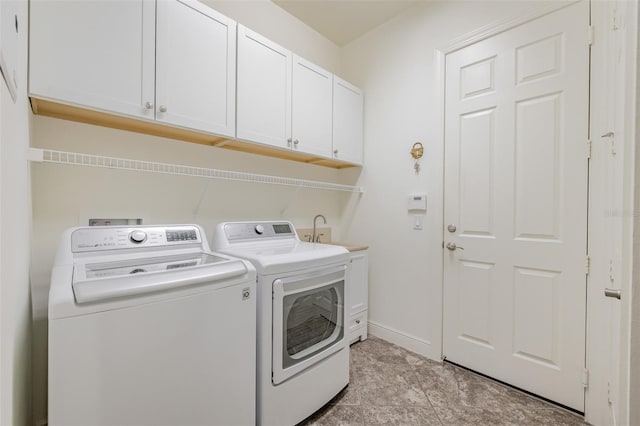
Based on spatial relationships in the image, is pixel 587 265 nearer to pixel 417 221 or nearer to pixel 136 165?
pixel 417 221

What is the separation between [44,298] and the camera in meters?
1.41

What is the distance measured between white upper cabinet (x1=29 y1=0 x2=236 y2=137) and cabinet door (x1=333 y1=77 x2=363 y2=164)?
969 mm

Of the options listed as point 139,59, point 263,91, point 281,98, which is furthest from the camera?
point 281,98

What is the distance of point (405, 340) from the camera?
7.84 ft

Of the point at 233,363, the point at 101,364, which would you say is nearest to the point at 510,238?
the point at 233,363

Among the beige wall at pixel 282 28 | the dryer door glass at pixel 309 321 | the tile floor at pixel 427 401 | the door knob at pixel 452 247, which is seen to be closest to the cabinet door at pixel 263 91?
the beige wall at pixel 282 28

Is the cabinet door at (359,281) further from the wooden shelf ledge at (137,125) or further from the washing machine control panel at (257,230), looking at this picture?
the wooden shelf ledge at (137,125)

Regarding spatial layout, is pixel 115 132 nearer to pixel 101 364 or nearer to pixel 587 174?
pixel 101 364

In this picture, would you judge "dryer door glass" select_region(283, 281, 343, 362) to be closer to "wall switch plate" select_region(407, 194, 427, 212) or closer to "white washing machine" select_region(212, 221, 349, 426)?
"white washing machine" select_region(212, 221, 349, 426)

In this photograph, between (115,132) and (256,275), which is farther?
(115,132)

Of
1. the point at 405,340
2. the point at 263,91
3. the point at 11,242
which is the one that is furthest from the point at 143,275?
the point at 405,340

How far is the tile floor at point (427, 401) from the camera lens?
157cm

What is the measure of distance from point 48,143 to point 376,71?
2.49 metres

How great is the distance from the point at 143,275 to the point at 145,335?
21cm
